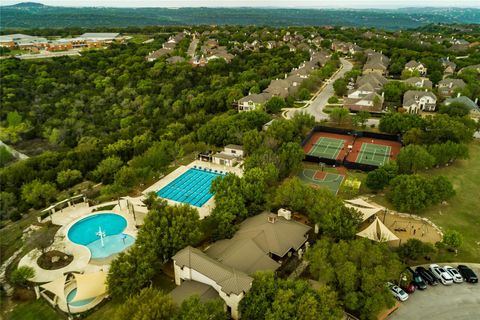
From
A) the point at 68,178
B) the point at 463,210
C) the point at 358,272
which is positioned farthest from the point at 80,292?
the point at 463,210

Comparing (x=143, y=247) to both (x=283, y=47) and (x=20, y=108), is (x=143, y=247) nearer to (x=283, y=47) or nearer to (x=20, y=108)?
(x=20, y=108)

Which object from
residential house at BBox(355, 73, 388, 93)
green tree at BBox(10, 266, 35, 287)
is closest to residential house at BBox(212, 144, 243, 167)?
green tree at BBox(10, 266, 35, 287)

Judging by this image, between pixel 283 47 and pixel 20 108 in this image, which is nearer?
pixel 20 108

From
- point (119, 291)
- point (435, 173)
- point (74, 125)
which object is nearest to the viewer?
point (119, 291)

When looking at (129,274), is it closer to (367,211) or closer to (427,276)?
(367,211)

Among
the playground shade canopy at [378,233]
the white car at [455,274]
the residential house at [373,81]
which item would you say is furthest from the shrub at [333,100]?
the white car at [455,274]

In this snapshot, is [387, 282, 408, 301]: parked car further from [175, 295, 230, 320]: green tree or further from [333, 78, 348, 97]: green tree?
[333, 78, 348, 97]: green tree

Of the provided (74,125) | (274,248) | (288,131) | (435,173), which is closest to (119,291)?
(274,248)

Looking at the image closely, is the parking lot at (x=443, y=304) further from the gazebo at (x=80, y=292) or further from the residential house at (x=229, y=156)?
the residential house at (x=229, y=156)
